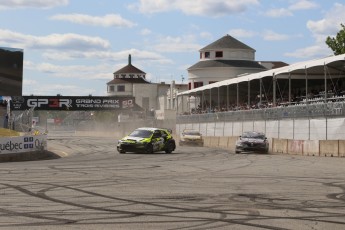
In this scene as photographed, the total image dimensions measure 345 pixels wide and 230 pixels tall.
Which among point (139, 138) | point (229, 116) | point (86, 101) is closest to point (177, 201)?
point (139, 138)

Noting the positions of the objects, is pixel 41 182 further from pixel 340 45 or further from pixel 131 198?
pixel 340 45

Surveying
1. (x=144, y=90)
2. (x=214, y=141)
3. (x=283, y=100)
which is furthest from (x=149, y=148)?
(x=144, y=90)

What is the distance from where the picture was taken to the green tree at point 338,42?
6725 centimetres

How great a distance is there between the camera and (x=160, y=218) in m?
9.63

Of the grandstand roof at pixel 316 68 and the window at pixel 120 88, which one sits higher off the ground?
the window at pixel 120 88

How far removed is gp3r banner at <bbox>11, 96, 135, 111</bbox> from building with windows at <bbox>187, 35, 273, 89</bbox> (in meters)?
12.1

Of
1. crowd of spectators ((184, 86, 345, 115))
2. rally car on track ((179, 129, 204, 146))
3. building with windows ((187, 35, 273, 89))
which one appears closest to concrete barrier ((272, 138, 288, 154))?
crowd of spectators ((184, 86, 345, 115))

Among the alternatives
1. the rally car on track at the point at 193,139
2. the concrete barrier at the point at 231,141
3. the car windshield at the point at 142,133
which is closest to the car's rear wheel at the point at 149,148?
the car windshield at the point at 142,133

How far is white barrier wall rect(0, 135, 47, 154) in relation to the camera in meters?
28.1

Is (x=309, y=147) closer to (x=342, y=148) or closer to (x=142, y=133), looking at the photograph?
(x=342, y=148)

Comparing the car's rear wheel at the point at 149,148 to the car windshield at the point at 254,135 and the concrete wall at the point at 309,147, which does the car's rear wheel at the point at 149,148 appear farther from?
the concrete wall at the point at 309,147

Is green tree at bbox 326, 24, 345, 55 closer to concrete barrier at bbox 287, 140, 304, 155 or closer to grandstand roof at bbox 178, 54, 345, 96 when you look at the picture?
grandstand roof at bbox 178, 54, 345, 96

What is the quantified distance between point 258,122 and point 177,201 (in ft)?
129

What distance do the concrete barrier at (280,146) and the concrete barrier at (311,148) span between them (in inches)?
A: 112
